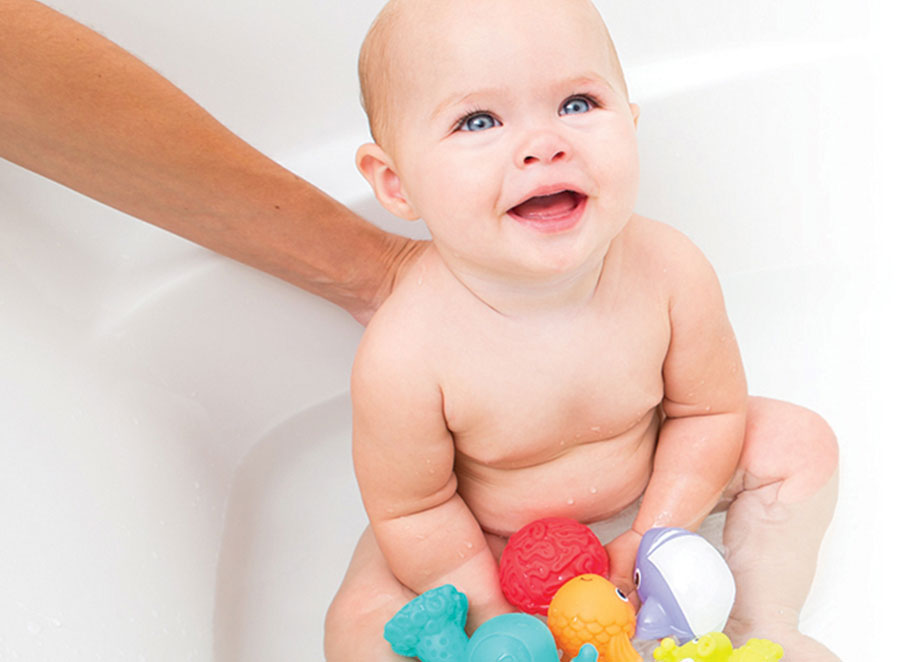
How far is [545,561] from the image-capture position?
0.97m

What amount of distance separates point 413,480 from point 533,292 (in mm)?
208

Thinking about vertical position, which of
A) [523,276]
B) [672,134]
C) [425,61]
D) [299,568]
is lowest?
[299,568]

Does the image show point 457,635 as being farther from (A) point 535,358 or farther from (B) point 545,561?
(A) point 535,358

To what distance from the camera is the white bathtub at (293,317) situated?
1.07 meters

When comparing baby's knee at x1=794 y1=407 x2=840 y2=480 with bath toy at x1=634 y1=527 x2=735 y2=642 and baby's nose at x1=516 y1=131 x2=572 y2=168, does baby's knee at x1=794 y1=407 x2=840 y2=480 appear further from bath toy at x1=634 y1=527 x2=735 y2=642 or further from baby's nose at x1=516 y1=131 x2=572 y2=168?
baby's nose at x1=516 y1=131 x2=572 y2=168

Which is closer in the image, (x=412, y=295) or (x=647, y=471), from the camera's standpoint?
(x=412, y=295)

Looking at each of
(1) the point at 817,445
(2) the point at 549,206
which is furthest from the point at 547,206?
(1) the point at 817,445

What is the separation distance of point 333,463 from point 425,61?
659 millimetres

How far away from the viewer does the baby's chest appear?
964 millimetres

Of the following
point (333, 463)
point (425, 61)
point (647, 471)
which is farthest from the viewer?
point (333, 463)

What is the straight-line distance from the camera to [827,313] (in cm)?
137

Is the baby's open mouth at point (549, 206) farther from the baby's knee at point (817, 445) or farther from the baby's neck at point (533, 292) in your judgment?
the baby's knee at point (817, 445)

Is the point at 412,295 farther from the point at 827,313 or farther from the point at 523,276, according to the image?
the point at 827,313

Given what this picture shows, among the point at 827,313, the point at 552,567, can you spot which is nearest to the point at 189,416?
the point at 552,567
